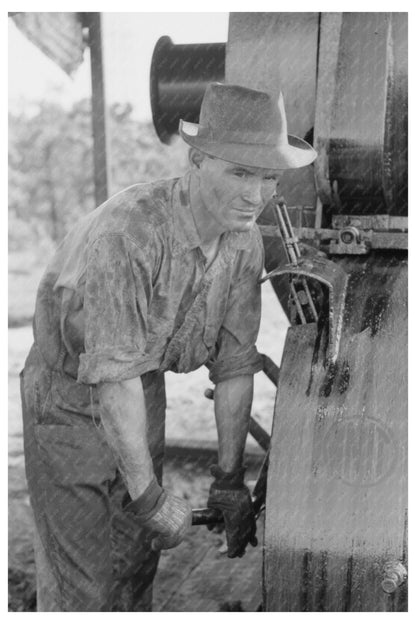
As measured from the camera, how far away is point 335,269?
8.47ft

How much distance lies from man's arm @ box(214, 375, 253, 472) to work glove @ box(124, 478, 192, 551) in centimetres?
35

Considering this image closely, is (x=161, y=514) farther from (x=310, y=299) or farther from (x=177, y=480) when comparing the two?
(x=177, y=480)

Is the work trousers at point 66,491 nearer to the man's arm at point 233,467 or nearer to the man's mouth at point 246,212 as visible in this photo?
the man's arm at point 233,467

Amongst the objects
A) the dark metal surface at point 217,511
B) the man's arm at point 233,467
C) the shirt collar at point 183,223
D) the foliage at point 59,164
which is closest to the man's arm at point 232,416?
the man's arm at point 233,467

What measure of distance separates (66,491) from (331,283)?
3.84ft

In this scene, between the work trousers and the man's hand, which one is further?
the work trousers

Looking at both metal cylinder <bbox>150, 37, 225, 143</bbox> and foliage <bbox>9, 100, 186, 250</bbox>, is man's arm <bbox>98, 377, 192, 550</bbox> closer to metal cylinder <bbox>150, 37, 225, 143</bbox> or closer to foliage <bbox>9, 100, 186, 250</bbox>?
metal cylinder <bbox>150, 37, 225, 143</bbox>

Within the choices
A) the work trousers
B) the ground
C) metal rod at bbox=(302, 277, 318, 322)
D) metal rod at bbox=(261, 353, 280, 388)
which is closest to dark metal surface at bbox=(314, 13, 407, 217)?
metal rod at bbox=(302, 277, 318, 322)

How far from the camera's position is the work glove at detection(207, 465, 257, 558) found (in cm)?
282

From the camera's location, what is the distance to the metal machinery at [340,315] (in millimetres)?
2314

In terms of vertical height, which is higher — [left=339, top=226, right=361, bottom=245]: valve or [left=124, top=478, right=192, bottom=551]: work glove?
[left=339, top=226, right=361, bottom=245]: valve

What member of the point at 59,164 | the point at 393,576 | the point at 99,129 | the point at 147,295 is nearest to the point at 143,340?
the point at 147,295

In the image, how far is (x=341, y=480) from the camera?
2328 mm
